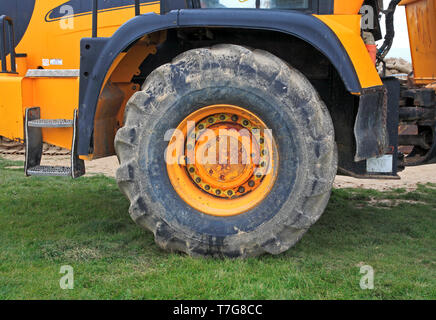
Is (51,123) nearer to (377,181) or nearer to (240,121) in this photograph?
(240,121)

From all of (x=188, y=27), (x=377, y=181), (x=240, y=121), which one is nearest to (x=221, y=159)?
(x=240, y=121)

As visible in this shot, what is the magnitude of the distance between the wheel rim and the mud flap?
0.66 m

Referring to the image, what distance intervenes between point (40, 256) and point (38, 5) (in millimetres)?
3020

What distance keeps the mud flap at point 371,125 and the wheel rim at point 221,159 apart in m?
0.66

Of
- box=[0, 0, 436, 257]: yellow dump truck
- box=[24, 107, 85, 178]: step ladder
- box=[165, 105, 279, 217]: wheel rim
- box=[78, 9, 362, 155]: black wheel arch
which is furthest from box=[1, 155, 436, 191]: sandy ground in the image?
box=[78, 9, 362, 155]: black wheel arch

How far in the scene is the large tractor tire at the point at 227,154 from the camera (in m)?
3.52

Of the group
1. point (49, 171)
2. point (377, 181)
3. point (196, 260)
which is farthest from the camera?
point (377, 181)

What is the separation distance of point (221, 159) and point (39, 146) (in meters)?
1.71

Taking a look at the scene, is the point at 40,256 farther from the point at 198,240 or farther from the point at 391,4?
the point at 391,4

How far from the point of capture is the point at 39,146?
4352 millimetres

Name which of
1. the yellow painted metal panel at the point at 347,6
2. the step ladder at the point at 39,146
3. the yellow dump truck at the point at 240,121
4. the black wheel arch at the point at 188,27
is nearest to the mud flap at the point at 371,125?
the yellow dump truck at the point at 240,121

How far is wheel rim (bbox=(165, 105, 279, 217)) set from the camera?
3672mm

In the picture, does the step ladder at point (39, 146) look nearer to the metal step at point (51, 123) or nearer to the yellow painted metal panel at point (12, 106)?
the metal step at point (51, 123)
